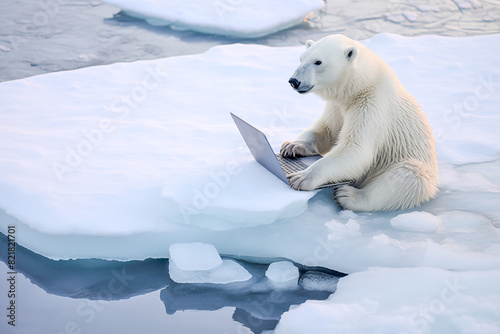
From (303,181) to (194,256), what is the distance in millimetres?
662

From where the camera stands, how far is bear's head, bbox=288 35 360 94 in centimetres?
293

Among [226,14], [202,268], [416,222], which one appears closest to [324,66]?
[416,222]

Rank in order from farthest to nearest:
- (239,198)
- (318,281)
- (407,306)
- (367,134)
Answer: (367,134)
(239,198)
(318,281)
(407,306)

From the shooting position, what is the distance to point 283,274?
2693 mm

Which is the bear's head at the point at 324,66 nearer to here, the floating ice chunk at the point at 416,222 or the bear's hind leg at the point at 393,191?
the bear's hind leg at the point at 393,191

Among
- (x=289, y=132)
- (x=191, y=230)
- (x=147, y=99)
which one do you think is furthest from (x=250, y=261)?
(x=147, y=99)

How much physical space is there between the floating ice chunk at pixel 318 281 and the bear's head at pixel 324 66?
943 millimetres

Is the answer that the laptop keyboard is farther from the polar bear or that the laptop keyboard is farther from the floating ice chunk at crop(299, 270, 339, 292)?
the floating ice chunk at crop(299, 270, 339, 292)

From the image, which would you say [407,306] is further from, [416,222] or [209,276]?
[209,276]

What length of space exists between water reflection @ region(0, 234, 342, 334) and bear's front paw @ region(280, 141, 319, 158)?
0.75 meters

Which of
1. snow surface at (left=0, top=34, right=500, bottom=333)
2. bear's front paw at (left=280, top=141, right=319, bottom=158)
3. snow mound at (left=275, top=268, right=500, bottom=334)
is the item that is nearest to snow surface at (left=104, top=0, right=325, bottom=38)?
snow surface at (left=0, top=34, right=500, bottom=333)

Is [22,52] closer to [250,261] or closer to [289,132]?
[289,132]

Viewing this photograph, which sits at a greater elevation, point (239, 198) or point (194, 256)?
point (239, 198)

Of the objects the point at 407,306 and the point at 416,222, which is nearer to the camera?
the point at 407,306
